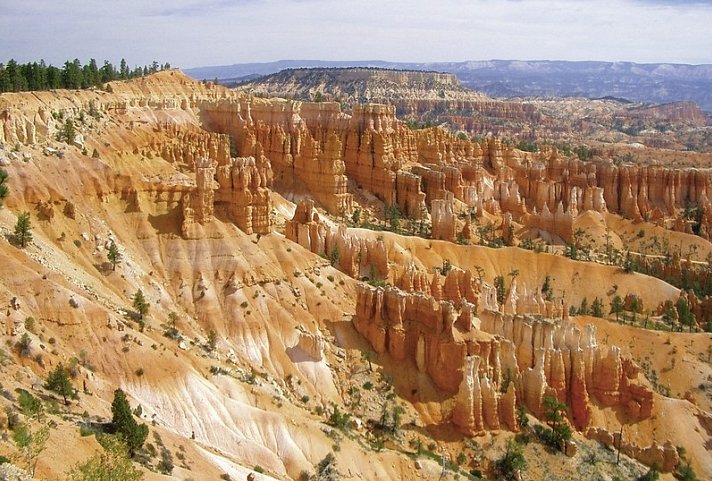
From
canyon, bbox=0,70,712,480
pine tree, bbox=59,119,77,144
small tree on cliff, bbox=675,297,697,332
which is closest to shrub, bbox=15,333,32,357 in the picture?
canyon, bbox=0,70,712,480

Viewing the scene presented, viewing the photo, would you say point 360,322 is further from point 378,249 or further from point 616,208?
point 616,208

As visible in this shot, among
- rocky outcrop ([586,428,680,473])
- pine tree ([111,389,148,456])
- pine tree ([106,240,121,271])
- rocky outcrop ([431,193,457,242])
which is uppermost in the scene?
pine tree ([106,240,121,271])

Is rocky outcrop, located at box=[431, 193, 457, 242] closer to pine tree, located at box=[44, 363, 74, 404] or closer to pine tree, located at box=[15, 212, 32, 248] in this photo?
pine tree, located at box=[15, 212, 32, 248]

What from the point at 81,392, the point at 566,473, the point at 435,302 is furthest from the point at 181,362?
the point at 566,473

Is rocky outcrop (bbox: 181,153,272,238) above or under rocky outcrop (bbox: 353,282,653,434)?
above

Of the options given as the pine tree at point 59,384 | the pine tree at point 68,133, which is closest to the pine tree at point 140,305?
the pine tree at point 59,384

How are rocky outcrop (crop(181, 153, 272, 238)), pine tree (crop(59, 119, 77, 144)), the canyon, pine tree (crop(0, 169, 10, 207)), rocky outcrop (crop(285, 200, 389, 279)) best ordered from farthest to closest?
rocky outcrop (crop(285, 200, 389, 279)), pine tree (crop(59, 119, 77, 144)), rocky outcrop (crop(181, 153, 272, 238)), pine tree (crop(0, 169, 10, 207)), the canyon
